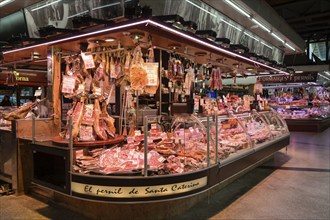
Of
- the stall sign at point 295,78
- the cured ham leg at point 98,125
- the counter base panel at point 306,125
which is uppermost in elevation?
the stall sign at point 295,78

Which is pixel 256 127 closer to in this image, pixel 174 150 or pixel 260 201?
pixel 260 201

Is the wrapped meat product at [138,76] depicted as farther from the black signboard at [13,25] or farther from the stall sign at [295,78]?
the stall sign at [295,78]

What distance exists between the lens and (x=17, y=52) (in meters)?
5.02

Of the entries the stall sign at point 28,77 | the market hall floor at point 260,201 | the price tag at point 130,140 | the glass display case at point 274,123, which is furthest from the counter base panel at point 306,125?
the price tag at point 130,140

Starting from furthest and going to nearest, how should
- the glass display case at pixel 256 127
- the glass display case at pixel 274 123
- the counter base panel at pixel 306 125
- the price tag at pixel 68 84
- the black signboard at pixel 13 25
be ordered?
the counter base panel at pixel 306 125
the glass display case at pixel 274 123
the black signboard at pixel 13 25
the glass display case at pixel 256 127
the price tag at pixel 68 84

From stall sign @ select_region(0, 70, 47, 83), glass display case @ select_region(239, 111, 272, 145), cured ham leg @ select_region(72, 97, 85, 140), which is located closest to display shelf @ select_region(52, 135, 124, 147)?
cured ham leg @ select_region(72, 97, 85, 140)

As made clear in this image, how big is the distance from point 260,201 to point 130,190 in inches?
94.3

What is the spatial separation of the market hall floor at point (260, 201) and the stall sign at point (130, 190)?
0.92m

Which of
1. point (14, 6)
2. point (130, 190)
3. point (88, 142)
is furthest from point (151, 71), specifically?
point (14, 6)

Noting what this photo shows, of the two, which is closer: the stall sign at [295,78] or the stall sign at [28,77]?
the stall sign at [28,77]

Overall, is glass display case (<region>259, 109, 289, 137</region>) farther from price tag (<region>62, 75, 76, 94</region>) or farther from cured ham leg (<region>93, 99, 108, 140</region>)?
price tag (<region>62, 75, 76, 94</region>)

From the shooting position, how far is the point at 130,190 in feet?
9.24

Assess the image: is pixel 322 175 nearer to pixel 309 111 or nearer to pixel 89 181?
pixel 89 181

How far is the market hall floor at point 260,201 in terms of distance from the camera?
374 cm
